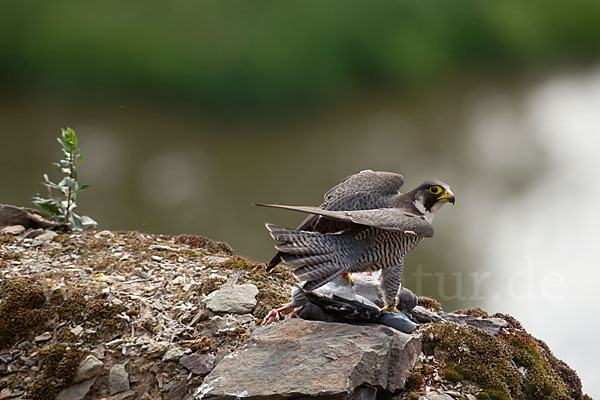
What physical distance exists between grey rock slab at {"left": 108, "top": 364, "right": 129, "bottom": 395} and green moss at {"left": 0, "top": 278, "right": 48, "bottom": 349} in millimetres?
456

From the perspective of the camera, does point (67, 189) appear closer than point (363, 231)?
No

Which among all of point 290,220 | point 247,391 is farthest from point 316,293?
point 290,220

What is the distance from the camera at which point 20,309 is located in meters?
2.90

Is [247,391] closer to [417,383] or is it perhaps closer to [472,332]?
[417,383]

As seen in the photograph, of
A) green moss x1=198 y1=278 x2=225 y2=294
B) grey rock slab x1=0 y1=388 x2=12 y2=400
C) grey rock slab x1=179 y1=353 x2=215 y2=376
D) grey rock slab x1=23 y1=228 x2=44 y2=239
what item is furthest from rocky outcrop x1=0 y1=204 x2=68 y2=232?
grey rock slab x1=179 y1=353 x2=215 y2=376

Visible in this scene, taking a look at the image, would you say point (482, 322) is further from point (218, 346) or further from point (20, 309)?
point (20, 309)

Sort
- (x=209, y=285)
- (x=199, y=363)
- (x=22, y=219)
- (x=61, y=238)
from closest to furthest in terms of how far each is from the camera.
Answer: (x=199, y=363) → (x=209, y=285) → (x=61, y=238) → (x=22, y=219)

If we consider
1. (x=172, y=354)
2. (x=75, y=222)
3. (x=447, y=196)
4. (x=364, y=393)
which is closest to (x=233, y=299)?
(x=172, y=354)

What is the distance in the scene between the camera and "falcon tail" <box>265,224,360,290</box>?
2383mm

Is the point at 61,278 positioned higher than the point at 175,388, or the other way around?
the point at 61,278

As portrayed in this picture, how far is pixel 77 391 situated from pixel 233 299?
2.46ft

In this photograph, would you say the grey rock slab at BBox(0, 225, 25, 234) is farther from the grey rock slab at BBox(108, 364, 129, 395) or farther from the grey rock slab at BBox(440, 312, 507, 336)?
the grey rock slab at BBox(440, 312, 507, 336)

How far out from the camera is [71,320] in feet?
9.39

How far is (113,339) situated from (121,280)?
0.46m
